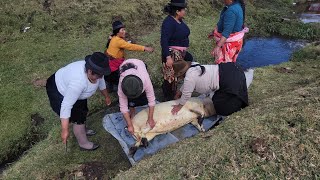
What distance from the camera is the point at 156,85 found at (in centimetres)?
808

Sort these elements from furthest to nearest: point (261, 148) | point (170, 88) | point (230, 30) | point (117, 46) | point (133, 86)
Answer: point (170, 88) < point (117, 46) < point (230, 30) < point (133, 86) < point (261, 148)

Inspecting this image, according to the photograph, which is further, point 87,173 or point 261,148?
point 87,173

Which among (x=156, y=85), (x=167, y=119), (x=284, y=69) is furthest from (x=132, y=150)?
→ (x=284, y=69)

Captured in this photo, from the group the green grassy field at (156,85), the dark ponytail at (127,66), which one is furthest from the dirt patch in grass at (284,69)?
the dark ponytail at (127,66)

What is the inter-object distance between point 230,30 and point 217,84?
3.97 ft

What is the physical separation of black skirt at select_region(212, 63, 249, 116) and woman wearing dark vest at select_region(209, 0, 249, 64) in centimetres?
86

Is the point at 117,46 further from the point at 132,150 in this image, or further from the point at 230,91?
the point at 230,91

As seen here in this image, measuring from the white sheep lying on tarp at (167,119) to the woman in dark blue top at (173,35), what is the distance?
0.85 m

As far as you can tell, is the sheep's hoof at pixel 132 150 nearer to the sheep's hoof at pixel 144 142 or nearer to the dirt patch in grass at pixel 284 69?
the sheep's hoof at pixel 144 142

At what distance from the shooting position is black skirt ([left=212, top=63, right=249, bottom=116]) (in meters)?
5.34

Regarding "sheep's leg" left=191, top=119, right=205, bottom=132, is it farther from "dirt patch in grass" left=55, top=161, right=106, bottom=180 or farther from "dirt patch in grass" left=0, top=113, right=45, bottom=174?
"dirt patch in grass" left=0, top=113, right=45, bottom=174

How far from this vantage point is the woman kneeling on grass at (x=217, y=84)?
5.22m

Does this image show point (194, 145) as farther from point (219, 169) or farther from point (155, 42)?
point (155, 42)

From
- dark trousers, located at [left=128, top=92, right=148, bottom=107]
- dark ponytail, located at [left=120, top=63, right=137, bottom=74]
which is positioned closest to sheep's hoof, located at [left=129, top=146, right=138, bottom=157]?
dark trousers, located at [left=128, top=92, right=148, bottom=107]
